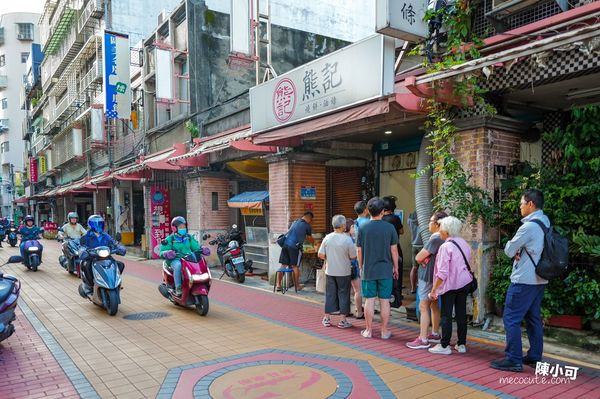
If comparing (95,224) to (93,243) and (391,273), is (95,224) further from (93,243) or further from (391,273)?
(391,273)

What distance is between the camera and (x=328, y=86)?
7.55 m

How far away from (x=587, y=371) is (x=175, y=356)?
4.67 meters

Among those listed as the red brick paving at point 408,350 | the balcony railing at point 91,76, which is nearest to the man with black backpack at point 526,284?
the red brick paving at point 408,350

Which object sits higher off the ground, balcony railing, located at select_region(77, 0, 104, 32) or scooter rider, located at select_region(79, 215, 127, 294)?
balcony railing, located at select_region(77, 0, 104, 32)

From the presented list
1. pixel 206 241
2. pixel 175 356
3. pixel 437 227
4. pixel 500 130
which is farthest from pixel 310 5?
pixel 175 356

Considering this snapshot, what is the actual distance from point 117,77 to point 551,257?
1915 centimetres

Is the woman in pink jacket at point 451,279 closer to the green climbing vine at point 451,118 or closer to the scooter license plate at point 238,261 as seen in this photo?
the green climbing vine at point 451,118

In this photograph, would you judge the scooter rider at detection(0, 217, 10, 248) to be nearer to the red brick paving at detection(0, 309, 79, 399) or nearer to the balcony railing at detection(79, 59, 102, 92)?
the balcony railing at detection(79, 59, 102, 92)

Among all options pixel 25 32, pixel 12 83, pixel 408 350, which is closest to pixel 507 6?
pixel 408 350

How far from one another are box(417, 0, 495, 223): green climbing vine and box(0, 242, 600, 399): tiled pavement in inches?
74.7

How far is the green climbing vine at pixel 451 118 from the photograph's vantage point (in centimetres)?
593

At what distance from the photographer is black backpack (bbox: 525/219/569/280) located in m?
4.45

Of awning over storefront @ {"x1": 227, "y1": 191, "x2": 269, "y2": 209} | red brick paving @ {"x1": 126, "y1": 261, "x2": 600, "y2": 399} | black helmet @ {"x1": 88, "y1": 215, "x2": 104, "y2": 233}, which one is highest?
awning over storefront @ {"x1": 227, "y1": 191, "x2": 269, "y2": 209}

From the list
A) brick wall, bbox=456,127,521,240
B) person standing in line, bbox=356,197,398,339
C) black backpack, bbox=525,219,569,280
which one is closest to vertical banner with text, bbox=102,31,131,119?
Answer: person standing in line, bbox=356,197,398,339
